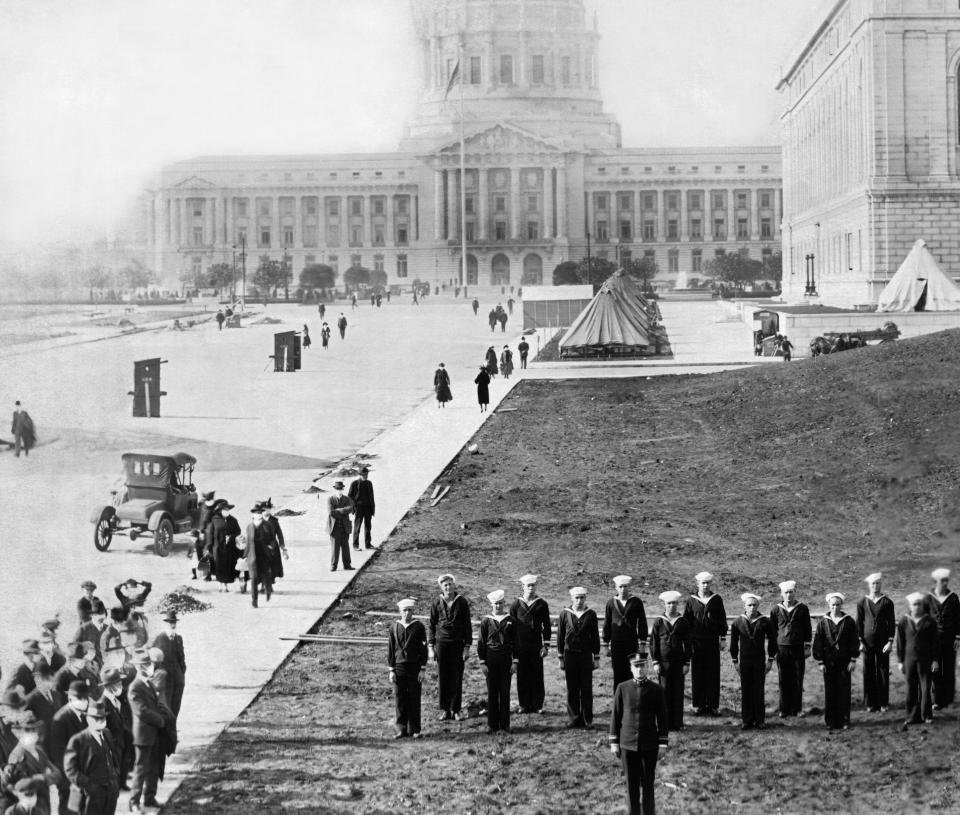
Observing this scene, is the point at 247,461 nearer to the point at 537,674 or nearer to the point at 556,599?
the point at 556,599

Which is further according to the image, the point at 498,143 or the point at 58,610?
the point at 498,143

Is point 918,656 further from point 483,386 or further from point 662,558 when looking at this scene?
point 483,386

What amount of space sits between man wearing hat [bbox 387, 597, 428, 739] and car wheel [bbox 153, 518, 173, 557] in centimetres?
628

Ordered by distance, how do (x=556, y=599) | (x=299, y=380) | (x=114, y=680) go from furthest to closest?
(x=299, y=380)
(x=556, y=599)
(x=114, y=680)

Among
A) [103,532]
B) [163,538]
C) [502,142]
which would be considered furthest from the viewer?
[502,142]

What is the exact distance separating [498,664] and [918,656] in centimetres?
347

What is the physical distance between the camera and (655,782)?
38.7 ft

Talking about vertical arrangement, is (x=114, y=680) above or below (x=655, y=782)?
above

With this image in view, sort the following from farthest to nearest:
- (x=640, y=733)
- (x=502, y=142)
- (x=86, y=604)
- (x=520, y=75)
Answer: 1. (x=520, y=75)
2. (x=502, y=142)
3. (x=86, y=604)
4. (x=640, y=733)

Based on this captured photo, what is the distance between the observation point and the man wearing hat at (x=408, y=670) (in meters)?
12.9

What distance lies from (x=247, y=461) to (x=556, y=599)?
36.4 ft

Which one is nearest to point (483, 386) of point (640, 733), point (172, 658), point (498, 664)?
point (498, 664)

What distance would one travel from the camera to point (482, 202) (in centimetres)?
16012

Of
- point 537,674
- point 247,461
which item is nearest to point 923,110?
point 247,461
